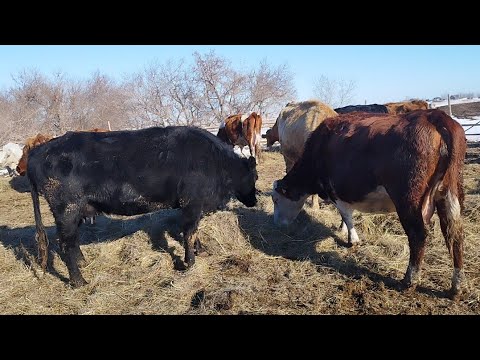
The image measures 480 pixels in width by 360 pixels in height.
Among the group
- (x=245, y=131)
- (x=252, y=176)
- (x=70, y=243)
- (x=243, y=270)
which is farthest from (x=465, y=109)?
(x=70, y=243)

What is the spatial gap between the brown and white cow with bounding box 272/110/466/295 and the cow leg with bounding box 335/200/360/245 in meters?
0.36

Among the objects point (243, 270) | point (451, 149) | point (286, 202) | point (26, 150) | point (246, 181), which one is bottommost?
point (243, 270)

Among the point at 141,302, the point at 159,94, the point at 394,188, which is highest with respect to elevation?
the point at 159,94

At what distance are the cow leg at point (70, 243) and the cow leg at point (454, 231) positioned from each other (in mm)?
4320

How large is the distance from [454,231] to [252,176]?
9.98 feet

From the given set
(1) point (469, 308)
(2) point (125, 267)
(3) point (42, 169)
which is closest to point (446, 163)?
(1) point (469, 308)

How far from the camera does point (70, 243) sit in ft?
16.3

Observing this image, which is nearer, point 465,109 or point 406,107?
point 406,107

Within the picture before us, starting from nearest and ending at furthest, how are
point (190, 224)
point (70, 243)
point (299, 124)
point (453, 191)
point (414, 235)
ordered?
point (453, 191) → point (414, 235) → point (70, 243) → point (190, 224) → point (299, 124)

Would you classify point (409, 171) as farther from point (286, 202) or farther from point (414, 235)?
point (286, 202)

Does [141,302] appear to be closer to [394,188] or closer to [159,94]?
[394,188]

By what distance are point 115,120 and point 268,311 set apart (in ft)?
104

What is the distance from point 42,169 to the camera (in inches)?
191

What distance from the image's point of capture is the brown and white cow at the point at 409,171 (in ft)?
12.4
